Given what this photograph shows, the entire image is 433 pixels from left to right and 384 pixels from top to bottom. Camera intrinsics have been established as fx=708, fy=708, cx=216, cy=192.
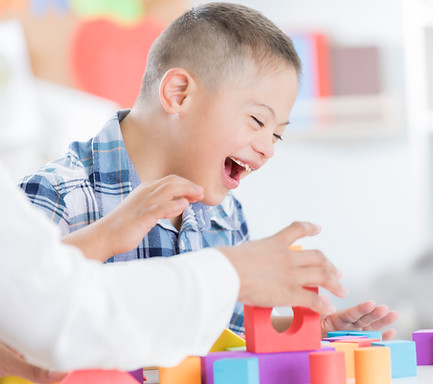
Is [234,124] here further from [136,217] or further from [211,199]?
[136,217]

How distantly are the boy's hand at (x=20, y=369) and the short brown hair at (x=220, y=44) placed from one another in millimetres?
497

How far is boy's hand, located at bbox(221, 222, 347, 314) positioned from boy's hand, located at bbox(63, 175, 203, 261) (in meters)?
0.12

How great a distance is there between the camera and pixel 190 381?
62 centimetres

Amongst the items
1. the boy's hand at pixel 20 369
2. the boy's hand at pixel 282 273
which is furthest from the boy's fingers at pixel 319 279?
the boy's hand at pixel 20 369

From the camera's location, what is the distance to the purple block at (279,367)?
1.97 ft

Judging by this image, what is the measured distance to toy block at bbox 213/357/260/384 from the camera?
0.56 m

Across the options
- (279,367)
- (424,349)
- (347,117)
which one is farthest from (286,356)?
(347,117)

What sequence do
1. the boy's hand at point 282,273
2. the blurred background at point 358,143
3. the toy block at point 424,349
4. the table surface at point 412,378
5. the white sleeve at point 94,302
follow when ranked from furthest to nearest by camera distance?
1. the blurred background at point 358,143
2. the toy block at point 424,349
3. the table surface at point 412,378
4. the boy's hand at point 282,273
5. the white sleeve at point 94,302

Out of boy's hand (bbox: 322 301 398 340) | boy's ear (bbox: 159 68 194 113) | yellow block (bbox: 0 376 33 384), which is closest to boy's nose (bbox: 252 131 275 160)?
boy's ear (bbox: 159 68 194 113)

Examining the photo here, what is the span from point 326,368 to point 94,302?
219 mm

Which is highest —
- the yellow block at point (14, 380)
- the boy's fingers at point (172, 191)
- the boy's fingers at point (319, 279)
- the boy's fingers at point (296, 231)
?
the boy's fingers at point (172, 191)

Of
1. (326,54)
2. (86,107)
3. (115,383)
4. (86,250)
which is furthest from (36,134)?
(115,383)

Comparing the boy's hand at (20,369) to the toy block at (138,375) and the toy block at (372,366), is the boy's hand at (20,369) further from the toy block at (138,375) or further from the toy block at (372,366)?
the toy block at (372,366)

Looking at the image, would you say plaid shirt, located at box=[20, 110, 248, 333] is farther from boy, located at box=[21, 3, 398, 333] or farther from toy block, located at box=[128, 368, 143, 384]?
toy block, located at box=[128, 368, 143, 384]
